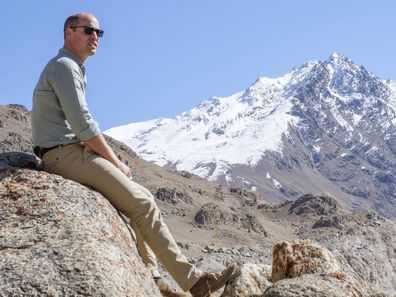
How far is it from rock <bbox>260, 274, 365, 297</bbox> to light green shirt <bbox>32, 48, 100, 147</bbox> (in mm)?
3406

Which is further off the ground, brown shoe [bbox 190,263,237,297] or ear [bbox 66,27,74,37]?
ear [bbox 66,27,74,37]

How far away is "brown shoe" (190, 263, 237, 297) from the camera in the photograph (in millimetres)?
10297

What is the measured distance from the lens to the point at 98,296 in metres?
8.05

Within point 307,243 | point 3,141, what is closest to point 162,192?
point 3,141

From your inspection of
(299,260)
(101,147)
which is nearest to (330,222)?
(299,260)

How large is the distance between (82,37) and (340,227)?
131 m

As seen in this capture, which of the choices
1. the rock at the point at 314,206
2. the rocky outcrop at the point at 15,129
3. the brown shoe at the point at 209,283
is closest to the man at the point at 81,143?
the brown shoe at the point at 209,283

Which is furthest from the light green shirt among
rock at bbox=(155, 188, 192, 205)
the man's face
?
rock at bbox=(155, 188, 192, 205)

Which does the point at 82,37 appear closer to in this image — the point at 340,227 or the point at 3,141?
the point at 3,141

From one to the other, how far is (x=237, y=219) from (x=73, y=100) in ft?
405

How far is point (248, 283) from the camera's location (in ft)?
39.3

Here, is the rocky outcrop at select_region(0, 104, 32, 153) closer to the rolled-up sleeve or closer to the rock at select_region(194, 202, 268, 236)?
the rock at select_region(194, 202, 268, 236)

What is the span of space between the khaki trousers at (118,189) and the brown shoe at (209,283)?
1.69 feet

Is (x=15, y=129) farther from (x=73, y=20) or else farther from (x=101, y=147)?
(x=101, y=147)
